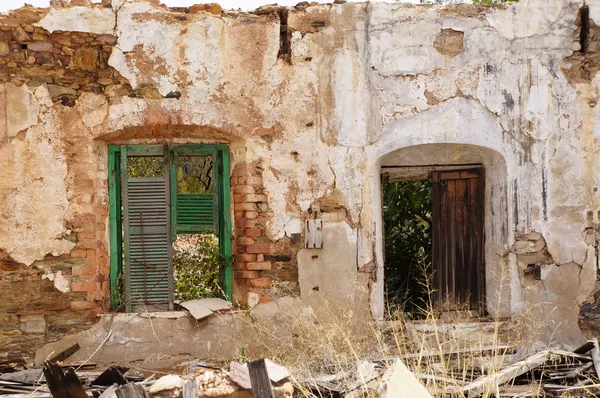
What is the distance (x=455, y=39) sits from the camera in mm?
6477

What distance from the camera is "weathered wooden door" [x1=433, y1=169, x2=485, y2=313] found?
22.7 feet

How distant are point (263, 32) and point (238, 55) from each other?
33cm

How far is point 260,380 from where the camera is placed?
4207 millimetres

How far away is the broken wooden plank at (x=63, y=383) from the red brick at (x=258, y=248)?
7.75 ft

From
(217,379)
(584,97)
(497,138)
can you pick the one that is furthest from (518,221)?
(217,379)

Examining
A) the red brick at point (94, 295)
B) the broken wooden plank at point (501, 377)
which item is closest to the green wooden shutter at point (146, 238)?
A: the red brick at point (94, 295)

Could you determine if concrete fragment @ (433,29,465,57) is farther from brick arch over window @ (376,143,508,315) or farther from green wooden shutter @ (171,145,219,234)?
green wooden shutter @ (171,145,219,234)

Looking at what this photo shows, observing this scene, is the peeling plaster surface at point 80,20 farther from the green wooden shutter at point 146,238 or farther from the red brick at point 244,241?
the red brick at point 244,241

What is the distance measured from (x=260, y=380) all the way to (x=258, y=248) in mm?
2290

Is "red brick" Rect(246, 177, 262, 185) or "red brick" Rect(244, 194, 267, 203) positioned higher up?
"red brick" Rect(246, 177, 262, 185)

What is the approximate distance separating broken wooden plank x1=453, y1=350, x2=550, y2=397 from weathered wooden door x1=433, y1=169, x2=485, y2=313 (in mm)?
1613

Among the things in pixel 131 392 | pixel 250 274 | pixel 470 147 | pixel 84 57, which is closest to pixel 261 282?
pixel 250 274

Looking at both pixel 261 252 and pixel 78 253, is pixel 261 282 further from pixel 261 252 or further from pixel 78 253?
pixel 78 253

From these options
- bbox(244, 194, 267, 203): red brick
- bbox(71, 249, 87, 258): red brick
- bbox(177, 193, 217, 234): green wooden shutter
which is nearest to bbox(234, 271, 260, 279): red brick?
bbox(177, 193, 217, 234): green wooden shutter
